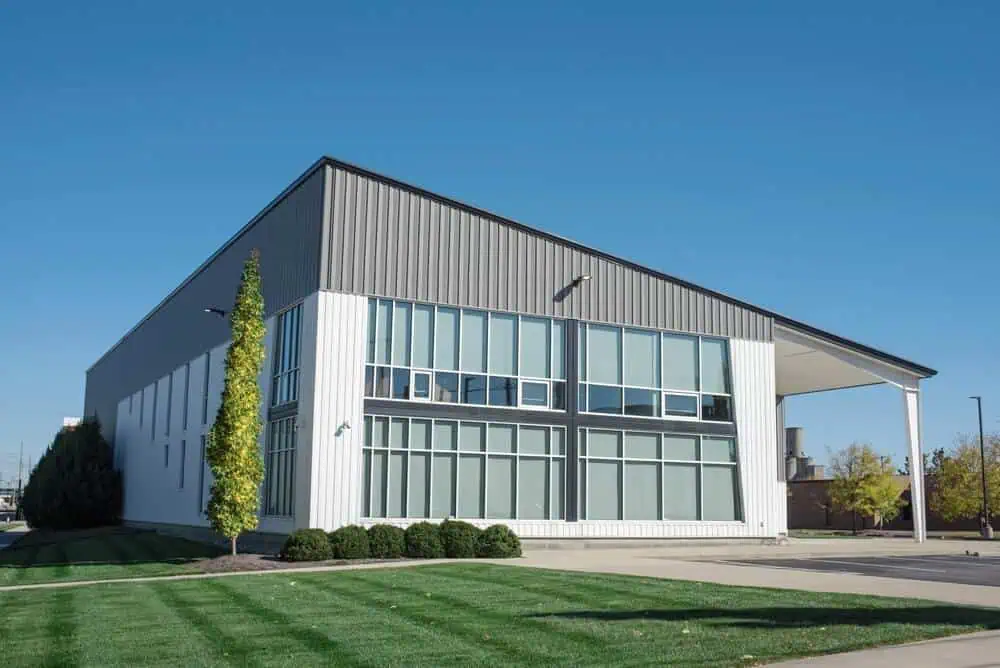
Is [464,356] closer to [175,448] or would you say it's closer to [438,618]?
[438,618]

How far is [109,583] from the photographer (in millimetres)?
19750

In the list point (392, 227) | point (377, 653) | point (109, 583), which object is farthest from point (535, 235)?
point (377, 653)

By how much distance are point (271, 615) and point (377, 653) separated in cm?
358

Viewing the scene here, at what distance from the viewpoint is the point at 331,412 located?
2802 centimetres

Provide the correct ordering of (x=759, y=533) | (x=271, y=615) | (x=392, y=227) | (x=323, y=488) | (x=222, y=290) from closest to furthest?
1. (x=271, y=615)
2. (x=323, y=488)
3. (x=392, y=227)
4. (x=759, y=533)
5. (x=222, y=290)

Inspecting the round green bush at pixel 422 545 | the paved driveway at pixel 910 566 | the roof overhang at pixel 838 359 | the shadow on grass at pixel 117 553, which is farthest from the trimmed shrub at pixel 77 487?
the paved driveway at pixel 910 566

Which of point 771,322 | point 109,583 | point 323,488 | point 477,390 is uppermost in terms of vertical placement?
point 771,322

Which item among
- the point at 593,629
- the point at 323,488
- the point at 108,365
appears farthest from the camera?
the point at 108,365

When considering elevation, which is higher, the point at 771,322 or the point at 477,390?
the point at 771,322

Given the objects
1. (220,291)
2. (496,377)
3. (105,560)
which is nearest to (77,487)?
(220,291)

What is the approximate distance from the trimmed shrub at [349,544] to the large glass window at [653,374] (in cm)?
932

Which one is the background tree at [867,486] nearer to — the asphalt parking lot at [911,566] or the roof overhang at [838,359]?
the roof overhang at [838,359]

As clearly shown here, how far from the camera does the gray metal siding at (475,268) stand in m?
29.1

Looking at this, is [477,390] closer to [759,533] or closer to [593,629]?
[759,533]
